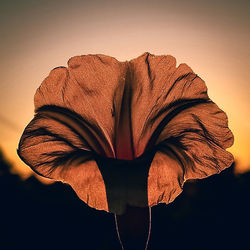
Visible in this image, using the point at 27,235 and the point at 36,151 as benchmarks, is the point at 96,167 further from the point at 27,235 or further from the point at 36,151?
the point at 27,235

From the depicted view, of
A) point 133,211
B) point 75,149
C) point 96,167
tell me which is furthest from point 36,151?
point 133,211

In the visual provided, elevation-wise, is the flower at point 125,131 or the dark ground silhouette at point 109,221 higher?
the flower at point 125,131

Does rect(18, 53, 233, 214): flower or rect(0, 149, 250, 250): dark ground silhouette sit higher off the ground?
rect(18, 53, 233, 214): flower

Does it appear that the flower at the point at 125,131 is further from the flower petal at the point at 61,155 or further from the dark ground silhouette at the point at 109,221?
the dark ground silhouette at the point at 109,221

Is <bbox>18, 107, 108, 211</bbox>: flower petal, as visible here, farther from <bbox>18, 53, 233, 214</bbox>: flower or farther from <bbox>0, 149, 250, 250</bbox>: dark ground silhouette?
<bbox>0, 149, 250, 250</bbox>: dark ground silhouette

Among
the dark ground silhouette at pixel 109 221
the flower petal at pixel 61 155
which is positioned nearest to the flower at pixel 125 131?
the flower petal at pixel 61 155

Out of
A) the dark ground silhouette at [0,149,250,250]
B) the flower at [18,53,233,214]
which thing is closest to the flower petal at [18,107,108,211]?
the flower at [18,53,233,214]
